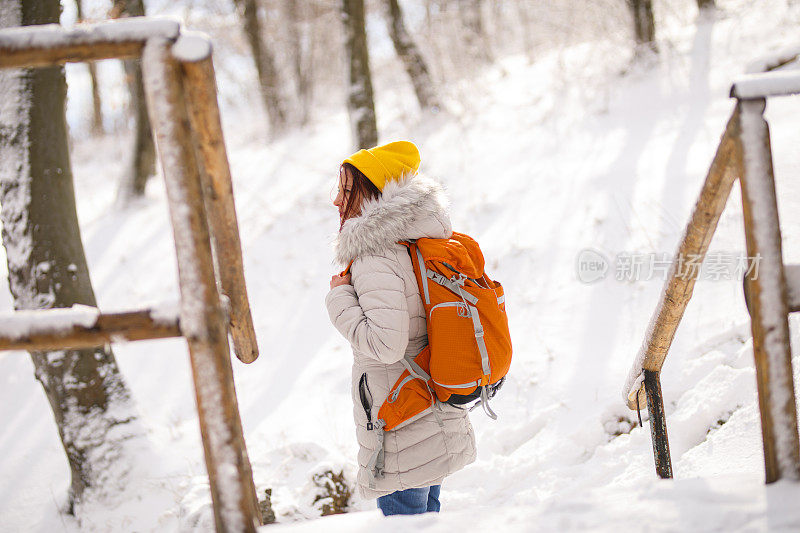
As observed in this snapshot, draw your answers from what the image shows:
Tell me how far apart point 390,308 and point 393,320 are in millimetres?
39

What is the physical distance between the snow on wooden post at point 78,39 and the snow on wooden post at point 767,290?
135 centimetres

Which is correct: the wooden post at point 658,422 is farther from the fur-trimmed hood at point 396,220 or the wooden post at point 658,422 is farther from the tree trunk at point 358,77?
the tree trunk at point 358,77

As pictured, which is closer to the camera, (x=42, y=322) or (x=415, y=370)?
(x=42, y=322)

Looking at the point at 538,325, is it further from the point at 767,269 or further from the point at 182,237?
the point at 182,237

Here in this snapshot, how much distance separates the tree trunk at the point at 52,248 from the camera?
118 inches

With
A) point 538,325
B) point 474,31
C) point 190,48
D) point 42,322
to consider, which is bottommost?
point 538,325

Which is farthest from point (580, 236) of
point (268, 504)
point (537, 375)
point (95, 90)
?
point (95, 90)

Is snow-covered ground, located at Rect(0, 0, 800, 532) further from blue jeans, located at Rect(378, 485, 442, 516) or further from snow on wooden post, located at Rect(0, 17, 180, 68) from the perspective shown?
snow on wooden post, located at Rect(0, 17, 180, 68)

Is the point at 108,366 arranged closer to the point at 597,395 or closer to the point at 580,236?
the point at 597,395

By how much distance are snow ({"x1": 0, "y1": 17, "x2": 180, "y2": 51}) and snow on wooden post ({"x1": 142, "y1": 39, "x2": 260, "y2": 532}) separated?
3cm

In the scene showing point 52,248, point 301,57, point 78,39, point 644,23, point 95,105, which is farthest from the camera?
point 95,105

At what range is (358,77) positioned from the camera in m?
7.16

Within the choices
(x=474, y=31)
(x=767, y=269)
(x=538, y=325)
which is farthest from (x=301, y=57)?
(x=767, y=269)

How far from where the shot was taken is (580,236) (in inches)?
193
